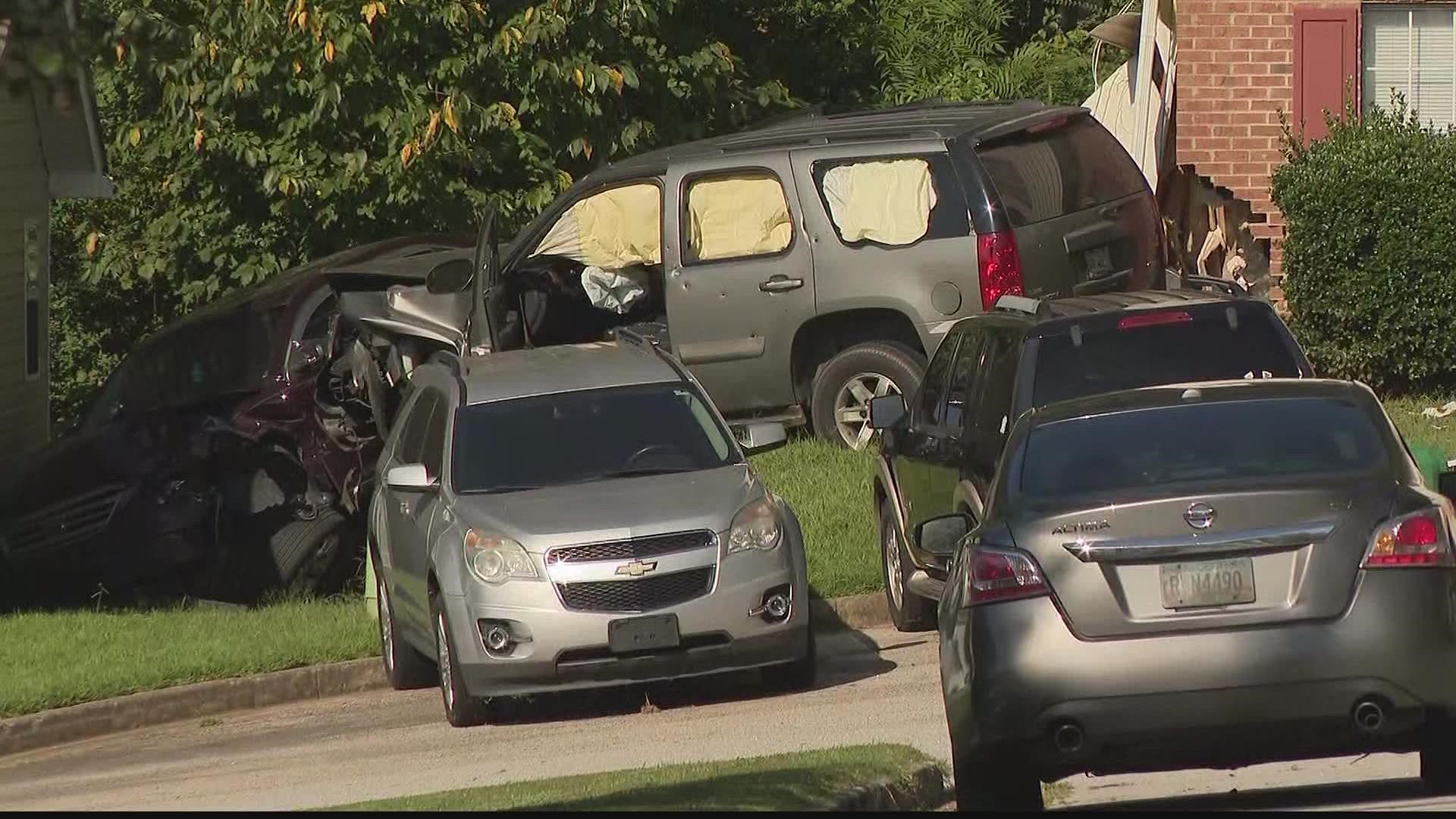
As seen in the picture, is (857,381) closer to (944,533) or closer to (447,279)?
(447,279)

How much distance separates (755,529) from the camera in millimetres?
12086

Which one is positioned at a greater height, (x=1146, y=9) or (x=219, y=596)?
(x=1146, y=9)

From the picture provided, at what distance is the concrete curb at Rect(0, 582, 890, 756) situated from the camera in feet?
42.4

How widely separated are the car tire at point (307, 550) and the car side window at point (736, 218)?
2925 millimetres

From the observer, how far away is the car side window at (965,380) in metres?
12.2

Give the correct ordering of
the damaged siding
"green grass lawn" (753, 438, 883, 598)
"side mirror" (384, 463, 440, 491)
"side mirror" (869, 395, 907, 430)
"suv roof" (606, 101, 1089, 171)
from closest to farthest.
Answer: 1. "side mirror" (384, 463, 440, 491)
2. "side mirror" (869, 395, 907, 430)
3. "green grass lawn" (753, 438, 883, 598)
4. "suv roof" (606, 101, 1089, 171)
5. the damaged siding

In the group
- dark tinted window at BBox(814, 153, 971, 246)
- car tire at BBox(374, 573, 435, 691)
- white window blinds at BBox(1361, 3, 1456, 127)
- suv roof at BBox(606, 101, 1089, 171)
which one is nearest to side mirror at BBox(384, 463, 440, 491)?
car tire at BBox(374, 573, 435, 691)

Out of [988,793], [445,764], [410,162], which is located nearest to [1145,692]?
[988,793]

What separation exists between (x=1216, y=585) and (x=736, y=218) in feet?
29.9

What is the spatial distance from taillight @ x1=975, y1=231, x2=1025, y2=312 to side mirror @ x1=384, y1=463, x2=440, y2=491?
4.34 m

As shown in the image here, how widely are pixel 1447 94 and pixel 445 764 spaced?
40.9ft

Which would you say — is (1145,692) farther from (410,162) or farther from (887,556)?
(410,162)

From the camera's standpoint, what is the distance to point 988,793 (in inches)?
322

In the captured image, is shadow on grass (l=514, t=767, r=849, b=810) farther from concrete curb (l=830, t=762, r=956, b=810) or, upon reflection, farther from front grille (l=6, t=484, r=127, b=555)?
front grille (l=6, t=484, r=127, b=555)
